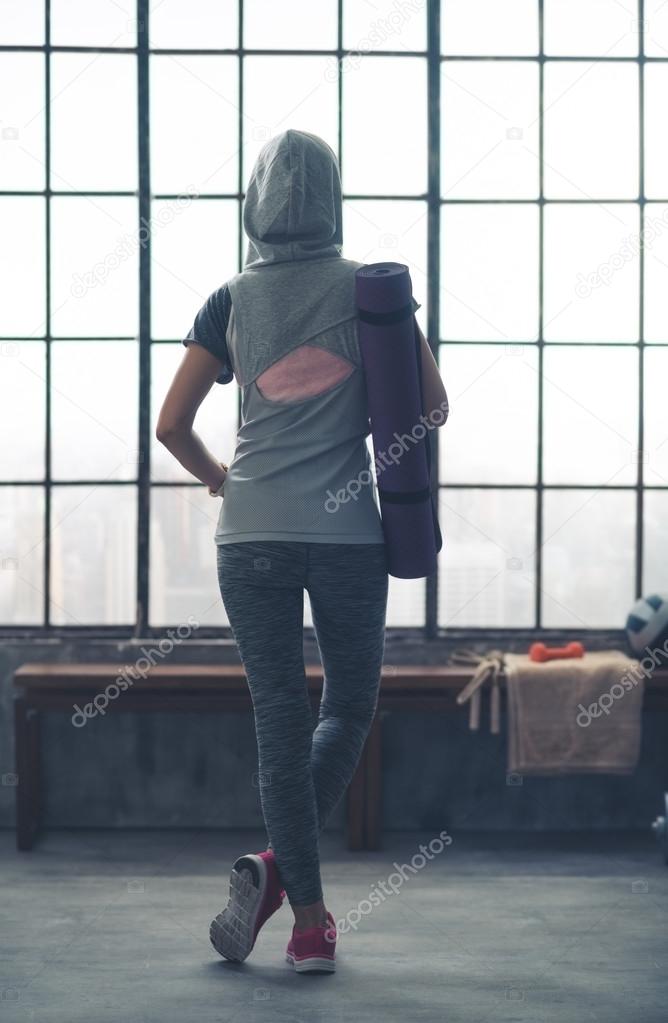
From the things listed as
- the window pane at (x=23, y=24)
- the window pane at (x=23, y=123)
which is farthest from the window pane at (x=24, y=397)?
the window pane at (x=23, y=24)

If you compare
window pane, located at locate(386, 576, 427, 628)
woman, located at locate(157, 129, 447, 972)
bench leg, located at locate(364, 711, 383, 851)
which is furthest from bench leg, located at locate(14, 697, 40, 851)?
woman, located at locate(157, 129, 447, 972)

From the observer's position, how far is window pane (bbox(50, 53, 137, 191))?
3.84m

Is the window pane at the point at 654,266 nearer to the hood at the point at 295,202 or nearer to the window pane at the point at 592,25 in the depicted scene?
the window pane at the point at 592,25

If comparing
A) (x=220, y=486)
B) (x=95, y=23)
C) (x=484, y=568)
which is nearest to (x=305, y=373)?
(x=220, y=486)

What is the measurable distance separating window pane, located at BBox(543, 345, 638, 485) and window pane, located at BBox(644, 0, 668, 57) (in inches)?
35.8

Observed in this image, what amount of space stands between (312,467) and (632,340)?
195 cm

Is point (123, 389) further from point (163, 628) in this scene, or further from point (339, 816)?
point (339, 816)

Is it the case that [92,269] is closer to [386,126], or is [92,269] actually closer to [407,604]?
[386,126]

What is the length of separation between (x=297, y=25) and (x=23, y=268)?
1.10 meters

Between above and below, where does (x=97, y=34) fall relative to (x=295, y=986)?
above

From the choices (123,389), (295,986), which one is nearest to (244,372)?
(295,986)

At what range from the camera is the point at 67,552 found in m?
3.88

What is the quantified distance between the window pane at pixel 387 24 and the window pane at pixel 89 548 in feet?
5.05

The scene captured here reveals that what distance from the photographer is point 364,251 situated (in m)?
3.83
